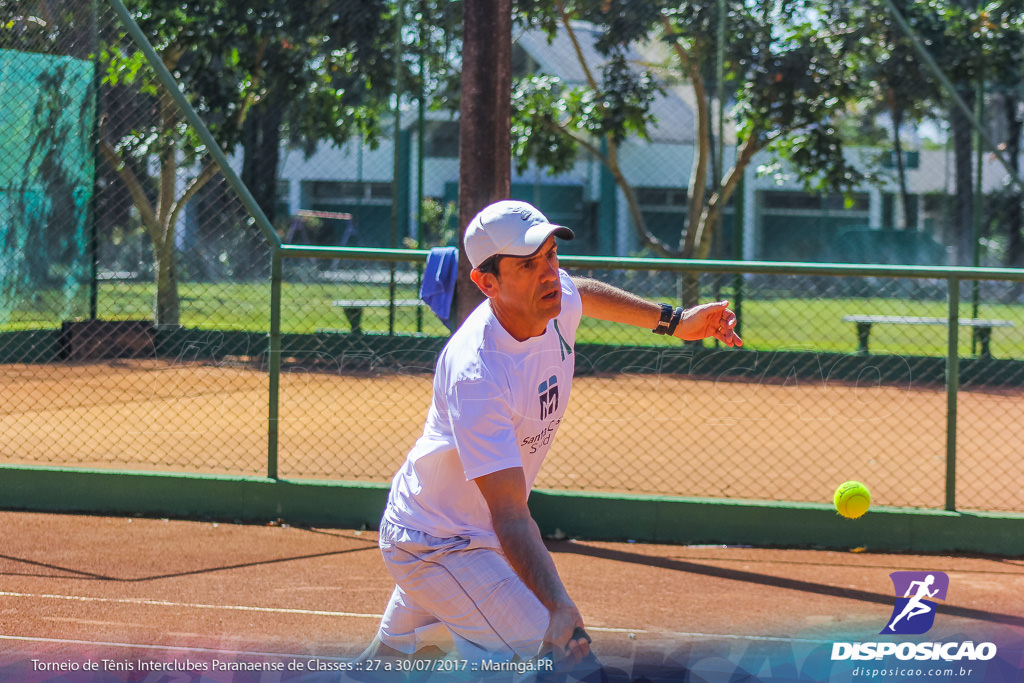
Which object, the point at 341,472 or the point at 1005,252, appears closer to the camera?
the point at 341,472

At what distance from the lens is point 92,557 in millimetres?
5793

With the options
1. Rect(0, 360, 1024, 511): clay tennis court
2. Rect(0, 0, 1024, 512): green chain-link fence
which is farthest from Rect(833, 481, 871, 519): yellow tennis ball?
Rect(0, 360, 1024, 511): clay tennis court

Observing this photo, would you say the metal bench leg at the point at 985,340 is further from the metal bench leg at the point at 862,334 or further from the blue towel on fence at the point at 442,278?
the blue towel on fence at the point at 442,278

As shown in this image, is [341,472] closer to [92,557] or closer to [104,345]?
[92,557]

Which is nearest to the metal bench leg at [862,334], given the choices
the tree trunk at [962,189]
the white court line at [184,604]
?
the tree trunk at [962,189]

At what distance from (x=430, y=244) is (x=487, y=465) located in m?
12.9

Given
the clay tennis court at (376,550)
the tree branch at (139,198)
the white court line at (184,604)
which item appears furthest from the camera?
the tree branch at (139,198)

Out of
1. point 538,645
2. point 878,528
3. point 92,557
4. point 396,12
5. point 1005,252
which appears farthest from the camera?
point 1005,252

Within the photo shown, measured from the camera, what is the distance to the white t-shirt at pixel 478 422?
2.83m

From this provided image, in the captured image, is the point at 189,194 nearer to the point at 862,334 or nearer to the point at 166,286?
the point at 166,286

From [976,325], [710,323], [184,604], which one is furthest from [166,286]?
[976,325]

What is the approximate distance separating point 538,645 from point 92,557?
3.83 meters

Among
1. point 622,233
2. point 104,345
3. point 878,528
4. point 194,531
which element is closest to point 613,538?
point 878,528

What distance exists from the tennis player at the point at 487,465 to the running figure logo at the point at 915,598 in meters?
2.56
